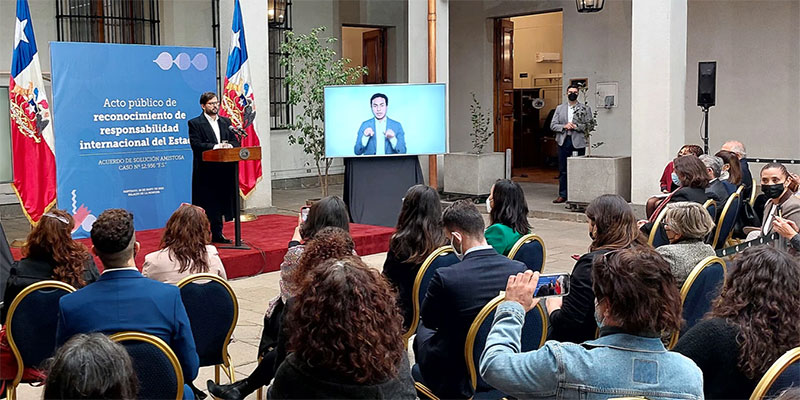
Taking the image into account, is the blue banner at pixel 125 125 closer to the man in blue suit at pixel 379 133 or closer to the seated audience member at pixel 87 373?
the man in blue suit at pixel 379 133

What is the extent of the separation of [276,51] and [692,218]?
33.6 ft

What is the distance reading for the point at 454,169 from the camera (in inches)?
473

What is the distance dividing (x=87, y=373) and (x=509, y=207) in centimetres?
333

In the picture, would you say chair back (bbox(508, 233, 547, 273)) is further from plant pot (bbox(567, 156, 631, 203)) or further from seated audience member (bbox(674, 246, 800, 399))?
plant pot (bbox(567, 156, 631, 203))

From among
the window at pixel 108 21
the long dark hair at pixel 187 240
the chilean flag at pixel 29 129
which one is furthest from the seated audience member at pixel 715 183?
the window at pixel 108 21

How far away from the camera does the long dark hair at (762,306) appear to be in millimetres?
2432

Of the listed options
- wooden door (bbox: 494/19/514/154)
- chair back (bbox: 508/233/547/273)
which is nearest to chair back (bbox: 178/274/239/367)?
chair back (bbox: 508/233/547/273)

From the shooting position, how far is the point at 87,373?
1740 mm

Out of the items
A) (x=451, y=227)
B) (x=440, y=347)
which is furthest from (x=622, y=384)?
(x=451, y=227)

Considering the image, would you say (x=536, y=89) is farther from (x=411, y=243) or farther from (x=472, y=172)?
(x=411, y=243)

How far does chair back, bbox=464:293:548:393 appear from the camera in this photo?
118 inches

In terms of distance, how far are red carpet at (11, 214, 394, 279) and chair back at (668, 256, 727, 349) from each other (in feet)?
14.3

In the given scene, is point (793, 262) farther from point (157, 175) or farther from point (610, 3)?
point (610, 3)

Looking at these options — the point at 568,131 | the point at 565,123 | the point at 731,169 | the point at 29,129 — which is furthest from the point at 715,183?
the point at 29,129
